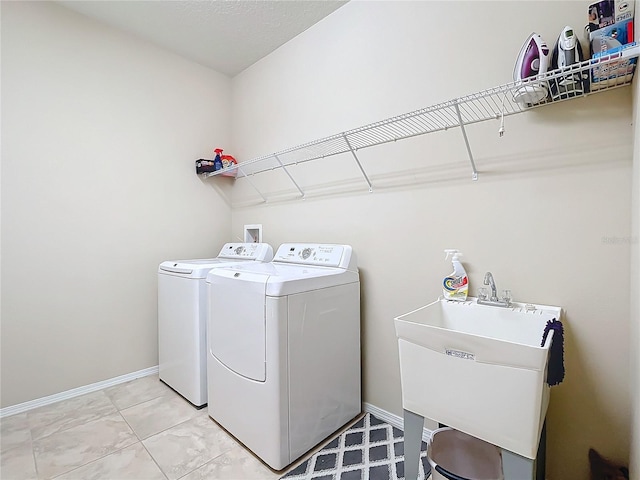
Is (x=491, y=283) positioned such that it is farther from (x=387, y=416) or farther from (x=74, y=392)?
(x=74, y=392)

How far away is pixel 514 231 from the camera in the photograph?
4.58 ft

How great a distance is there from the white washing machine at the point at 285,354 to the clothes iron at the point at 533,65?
1.13 m

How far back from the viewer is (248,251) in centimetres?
250

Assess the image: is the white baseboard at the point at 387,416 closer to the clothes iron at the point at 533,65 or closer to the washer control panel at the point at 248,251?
the washer control panel at the point at 248,251

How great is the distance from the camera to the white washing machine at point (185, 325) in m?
1.97

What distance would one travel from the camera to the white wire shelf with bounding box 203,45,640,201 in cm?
103

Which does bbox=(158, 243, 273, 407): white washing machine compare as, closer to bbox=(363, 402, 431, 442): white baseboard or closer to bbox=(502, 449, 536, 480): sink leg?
bbox=(363, 402, 431, 442): white baseboard

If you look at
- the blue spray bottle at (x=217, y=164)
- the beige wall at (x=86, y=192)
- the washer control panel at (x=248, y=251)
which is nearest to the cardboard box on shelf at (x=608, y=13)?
the washer control panel at (x=248, y=251)

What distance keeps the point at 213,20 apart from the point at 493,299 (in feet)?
8.27

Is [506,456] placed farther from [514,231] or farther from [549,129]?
[549,129]

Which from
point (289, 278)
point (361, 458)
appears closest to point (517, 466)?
point (361, 458)

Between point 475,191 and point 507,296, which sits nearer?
point 507,296

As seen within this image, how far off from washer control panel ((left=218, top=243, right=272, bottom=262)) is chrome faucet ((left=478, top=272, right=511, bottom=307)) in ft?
4.98

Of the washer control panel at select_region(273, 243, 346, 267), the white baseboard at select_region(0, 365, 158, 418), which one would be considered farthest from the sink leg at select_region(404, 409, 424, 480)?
the white baseboard at select_region(0, 365, 158, 418)
